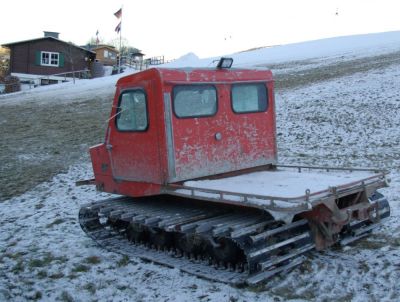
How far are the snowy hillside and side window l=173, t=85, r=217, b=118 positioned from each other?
80.7 inches

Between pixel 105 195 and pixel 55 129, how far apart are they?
9.62 m

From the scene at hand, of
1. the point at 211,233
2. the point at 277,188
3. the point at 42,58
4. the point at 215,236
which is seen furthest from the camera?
the point at 42,58

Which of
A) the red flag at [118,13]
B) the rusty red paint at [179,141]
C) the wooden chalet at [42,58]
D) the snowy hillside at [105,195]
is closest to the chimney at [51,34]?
the wooden chalet at [42,58]

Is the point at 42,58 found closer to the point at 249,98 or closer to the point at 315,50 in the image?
the point at 315,50

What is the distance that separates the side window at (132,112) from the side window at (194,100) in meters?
0.45

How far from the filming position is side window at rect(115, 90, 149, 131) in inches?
279

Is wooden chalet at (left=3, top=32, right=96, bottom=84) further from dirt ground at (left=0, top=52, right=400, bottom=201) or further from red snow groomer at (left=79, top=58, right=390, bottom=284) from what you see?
red snow groomer at (left=79, top=58, right=390, bottom=284)

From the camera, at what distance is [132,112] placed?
7324 millimetres

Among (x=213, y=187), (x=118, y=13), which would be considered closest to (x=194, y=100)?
(x=213, y=187)

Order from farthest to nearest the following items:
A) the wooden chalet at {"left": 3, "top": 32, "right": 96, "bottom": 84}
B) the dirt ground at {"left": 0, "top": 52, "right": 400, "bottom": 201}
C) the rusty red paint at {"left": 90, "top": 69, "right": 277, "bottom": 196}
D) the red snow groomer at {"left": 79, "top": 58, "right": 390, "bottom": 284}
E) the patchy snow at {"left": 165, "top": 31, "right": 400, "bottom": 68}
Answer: the wooden chalet at {"left": 3, "top": 32, "right": 96, "bottom": 84} → the patchy snow at {"left": 165, "top": 31, "right": 400, "bottom": 68} → the dirt ground at {"left": 0, "top": 52, "right": 400, "bottom": 201} → the rusty red paint at {"left": 90, "top": 69, "right": 277, "bottom": 196} → the red snow groomer at {"left": 79, "top": 58, "right": 390, "bottom": 284}

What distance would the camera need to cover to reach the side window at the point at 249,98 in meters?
7.62

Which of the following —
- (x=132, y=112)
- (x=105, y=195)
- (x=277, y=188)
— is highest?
(x=132, y=112)

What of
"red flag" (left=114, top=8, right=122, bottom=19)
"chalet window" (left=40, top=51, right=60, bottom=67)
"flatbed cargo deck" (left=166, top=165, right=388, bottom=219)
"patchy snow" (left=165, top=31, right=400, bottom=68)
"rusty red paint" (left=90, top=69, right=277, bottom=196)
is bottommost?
"flatbed cargo deck" (left=166, top=165, right=388, bottom=219)

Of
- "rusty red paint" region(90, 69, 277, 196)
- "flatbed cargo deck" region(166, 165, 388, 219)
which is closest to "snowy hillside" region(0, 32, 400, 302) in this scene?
"flatbed cargo deck" region(166, 165, 388, 219)
